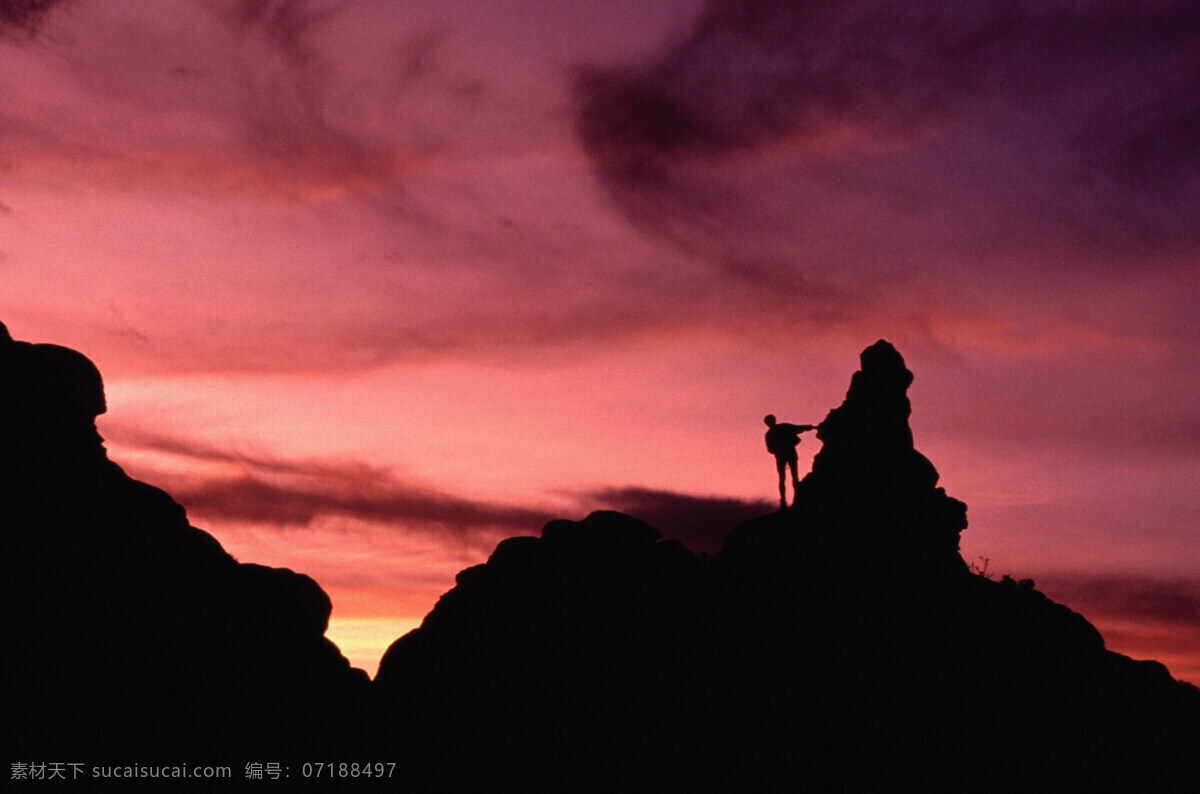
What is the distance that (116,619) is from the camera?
40.0 m

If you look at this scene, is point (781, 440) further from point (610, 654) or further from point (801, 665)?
point (610, 654)

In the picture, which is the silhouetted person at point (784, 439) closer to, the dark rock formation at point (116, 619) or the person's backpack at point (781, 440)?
the person's backpack at point (781, 440)

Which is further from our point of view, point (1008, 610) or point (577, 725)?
point (1008, 610)

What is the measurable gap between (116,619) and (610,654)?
21.6 m

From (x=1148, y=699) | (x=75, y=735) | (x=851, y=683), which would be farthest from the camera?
(x=1148, y=699)

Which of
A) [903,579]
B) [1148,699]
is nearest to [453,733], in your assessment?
[903,579]

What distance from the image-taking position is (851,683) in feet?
132

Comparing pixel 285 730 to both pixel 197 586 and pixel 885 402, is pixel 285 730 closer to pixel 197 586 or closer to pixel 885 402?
pixel 197 586

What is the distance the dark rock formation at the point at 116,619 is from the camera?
3738 cm

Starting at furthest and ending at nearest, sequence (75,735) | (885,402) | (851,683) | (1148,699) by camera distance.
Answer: (885,402), (1148,699), (851,683), (75,735)

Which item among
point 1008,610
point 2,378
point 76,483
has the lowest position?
point 1008,610

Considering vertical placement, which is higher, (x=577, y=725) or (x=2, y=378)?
(x=2, y=378)

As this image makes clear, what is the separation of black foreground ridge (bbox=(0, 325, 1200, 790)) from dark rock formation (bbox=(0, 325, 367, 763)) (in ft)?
0.34

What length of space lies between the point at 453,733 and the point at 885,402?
88.9 feet
